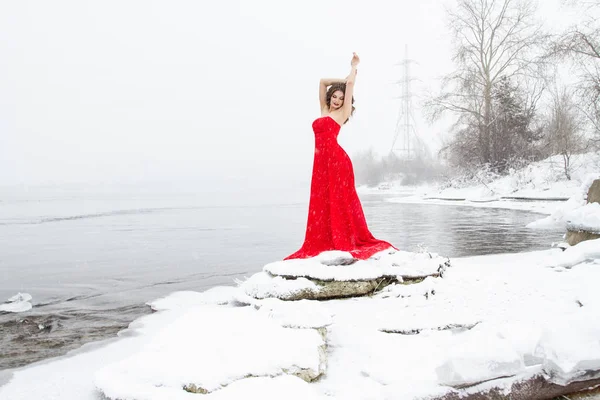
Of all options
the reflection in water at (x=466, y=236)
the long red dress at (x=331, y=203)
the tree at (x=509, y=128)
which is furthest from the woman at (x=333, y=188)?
the tree at (x=509, y=128)

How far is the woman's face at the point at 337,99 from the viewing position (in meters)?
5.40

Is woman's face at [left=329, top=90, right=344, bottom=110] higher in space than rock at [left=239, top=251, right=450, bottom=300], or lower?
higher

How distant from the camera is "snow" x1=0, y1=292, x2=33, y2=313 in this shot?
18.1ft

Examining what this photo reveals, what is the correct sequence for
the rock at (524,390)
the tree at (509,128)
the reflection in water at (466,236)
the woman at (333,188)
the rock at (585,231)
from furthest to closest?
the tree at (509,128) → the reflection in water at (466,236) → the rock at (585,231) → the woman at (333,188) → the rock at (524,390)

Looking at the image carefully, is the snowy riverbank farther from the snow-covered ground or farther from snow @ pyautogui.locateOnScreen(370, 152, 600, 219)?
the snow-covered ground

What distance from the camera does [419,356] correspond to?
333 centimetres

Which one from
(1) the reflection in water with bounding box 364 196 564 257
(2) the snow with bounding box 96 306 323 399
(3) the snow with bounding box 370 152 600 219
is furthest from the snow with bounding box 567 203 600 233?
(3) the snow with bounding box 370 152 600 219

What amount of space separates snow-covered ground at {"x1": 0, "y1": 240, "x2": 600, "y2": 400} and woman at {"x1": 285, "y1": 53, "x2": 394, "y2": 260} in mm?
908

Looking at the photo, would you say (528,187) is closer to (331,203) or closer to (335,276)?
(331,203)

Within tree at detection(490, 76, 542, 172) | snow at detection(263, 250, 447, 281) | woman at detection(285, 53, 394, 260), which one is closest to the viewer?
snow at detection(263, 250, 447, 281)

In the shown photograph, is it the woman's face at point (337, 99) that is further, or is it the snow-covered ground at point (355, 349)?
the woman's face at point (337, 99)

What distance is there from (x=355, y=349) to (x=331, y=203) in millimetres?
2132

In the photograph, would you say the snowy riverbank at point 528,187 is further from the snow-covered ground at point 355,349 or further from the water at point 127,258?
the snow-covered ground at point 355,349

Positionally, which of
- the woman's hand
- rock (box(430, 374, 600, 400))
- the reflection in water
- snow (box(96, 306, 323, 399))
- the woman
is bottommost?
the reflection in water
